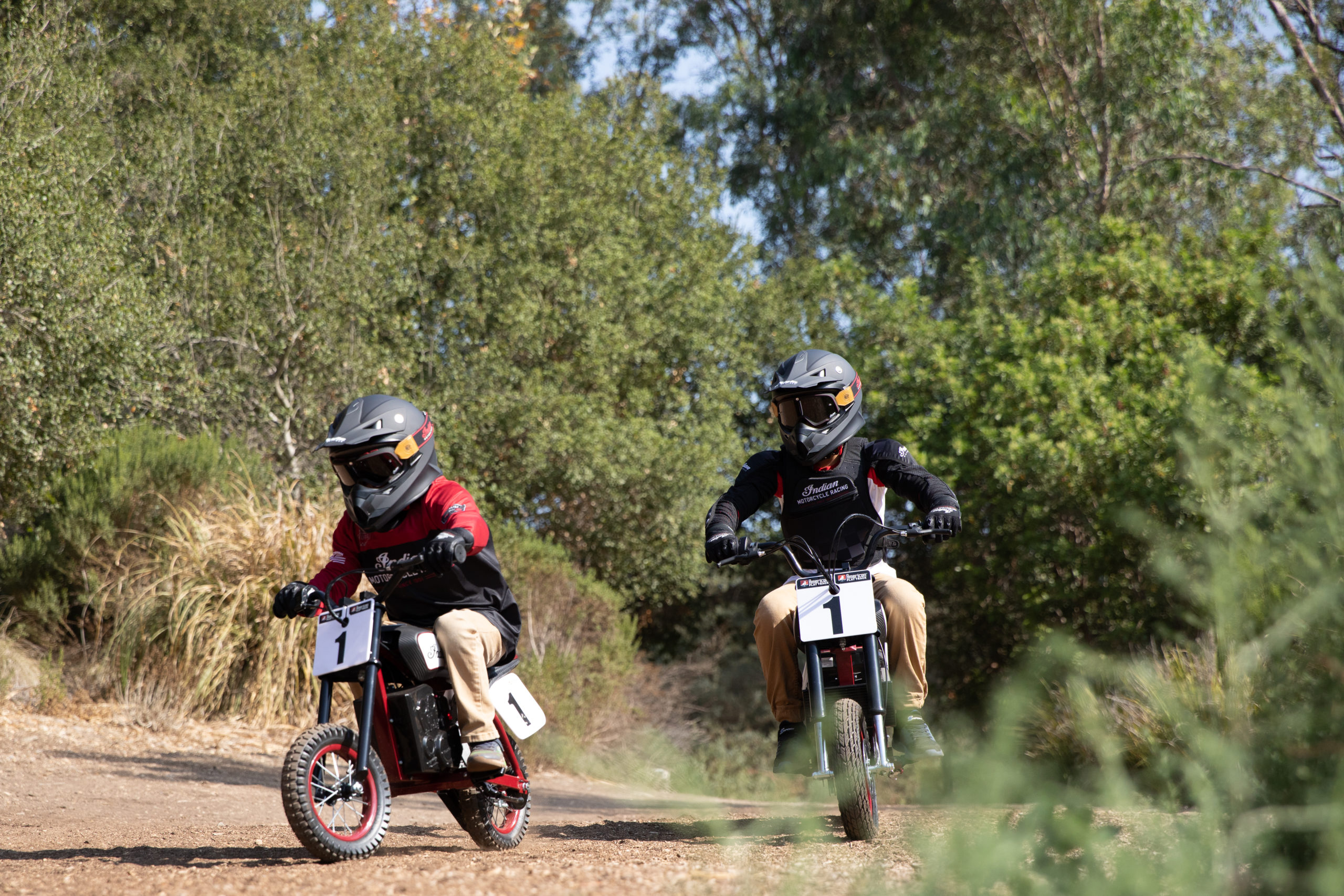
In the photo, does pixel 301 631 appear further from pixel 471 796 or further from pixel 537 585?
pixel 471 796

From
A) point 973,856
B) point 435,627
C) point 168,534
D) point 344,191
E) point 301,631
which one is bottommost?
point 973,856

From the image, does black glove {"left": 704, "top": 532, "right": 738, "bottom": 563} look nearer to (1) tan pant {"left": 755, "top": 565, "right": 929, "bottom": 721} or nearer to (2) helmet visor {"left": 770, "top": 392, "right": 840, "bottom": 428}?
(1) tan pant {"left": 755, "top": 565, "right": 929, "bottom": 721}

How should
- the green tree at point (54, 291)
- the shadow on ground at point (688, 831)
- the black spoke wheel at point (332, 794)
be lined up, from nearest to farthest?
1. the black spoke wheel at point (332, 794)
2. the shadow on ground at point (688, 831)
3. the green tree at point (54, 291)

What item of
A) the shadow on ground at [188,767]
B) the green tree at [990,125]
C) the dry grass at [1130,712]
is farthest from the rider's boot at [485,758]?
the green tree at [990,125]

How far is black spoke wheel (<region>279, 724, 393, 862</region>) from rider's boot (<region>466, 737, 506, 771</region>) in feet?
1.02

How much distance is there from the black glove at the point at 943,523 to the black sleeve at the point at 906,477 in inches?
3.8

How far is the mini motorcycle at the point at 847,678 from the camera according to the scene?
4383 millimetres

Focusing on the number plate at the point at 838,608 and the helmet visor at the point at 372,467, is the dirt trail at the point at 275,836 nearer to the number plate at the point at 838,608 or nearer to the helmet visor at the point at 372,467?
the number plate at the point at 838,608

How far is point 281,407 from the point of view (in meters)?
12.8

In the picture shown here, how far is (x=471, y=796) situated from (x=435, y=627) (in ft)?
2.40

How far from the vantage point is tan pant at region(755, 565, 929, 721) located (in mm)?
4828

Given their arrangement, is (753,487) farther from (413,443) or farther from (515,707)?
(413,443)

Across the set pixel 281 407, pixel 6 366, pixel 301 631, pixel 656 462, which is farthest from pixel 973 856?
pixel 656 462

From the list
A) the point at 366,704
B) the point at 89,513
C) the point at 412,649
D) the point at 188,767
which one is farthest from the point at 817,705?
the point at 89,513
